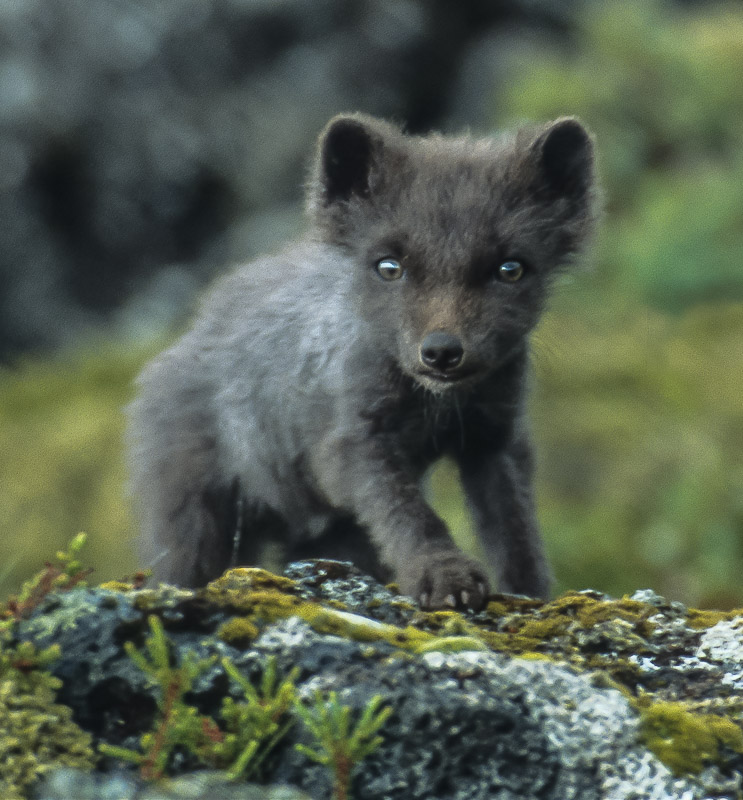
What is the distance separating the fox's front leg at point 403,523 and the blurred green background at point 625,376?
1033 millimetres

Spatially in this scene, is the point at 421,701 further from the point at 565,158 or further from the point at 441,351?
the point at 565,158

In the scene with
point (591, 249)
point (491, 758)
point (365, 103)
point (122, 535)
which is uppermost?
point (365, 103)

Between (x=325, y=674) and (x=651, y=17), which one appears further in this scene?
(x=651, y=17)

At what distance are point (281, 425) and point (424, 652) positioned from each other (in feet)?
8.43

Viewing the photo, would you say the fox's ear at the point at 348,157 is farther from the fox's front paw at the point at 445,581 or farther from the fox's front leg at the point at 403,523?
the fox's front paw at the point at 445,581

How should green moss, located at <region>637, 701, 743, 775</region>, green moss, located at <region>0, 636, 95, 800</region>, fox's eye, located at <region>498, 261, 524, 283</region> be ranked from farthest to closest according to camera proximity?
fox's eye, located at <region>498, 261, 524, 283</region> → green moss, located at <region>637, 701, 743, 775</region> → green moss, located at <region>0, 636, 95, 800</region>

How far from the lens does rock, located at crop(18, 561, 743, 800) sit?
9.25ft

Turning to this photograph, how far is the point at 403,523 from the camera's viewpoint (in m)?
4.60

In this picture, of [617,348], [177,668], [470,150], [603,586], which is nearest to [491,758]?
[177,668]

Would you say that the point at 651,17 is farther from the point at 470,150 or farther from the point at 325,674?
the point at 325,674

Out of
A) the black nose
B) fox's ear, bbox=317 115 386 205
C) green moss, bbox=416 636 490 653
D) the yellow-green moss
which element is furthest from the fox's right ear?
green moss, bbox=416 636 490 653

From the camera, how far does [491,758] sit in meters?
2.86

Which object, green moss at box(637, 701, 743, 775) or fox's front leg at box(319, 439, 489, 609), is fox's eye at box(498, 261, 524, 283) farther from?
green moss at box(637, 701, 743, 775)

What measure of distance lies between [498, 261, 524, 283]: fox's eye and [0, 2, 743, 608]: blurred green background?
86 centimetres
